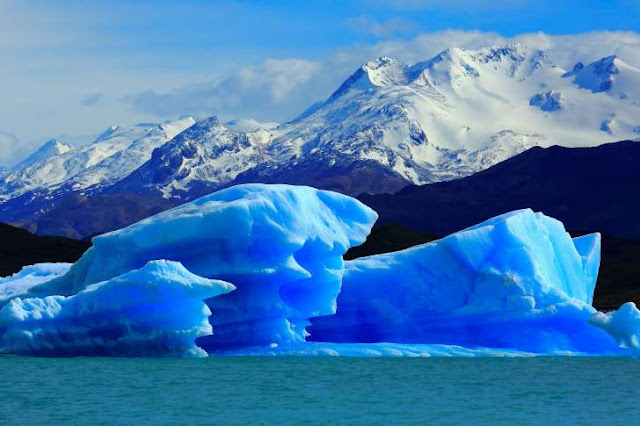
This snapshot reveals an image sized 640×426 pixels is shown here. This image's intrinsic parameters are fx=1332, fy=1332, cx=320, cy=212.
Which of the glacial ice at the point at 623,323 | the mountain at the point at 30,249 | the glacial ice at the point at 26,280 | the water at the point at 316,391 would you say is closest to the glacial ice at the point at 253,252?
the glacial ice at the point at 26,280

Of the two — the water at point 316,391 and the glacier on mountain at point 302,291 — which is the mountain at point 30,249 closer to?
the glacier on mountain at point 302,291

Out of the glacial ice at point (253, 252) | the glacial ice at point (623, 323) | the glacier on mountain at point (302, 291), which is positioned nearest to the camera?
the glacier on mountain at point (302, 291)

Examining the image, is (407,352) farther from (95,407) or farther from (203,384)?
(95,407)

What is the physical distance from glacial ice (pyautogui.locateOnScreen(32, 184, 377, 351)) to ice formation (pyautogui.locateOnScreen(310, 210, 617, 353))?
2.73 m

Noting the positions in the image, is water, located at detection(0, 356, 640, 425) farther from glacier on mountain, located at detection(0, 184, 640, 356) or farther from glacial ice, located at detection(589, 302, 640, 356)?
glacial ice, located at detection(589, 302, 640, 356)

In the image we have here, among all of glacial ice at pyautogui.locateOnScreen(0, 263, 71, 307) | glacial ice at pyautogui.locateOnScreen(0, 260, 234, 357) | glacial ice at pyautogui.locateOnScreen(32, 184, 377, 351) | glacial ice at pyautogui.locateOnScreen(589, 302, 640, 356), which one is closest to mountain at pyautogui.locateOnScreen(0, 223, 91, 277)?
glacial ice at pyautogui.locateOnScreen(0, 263, 71, 307)

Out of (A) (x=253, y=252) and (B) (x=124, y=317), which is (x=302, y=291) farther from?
(B) (x=124, y=317)

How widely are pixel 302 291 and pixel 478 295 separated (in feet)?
18.3

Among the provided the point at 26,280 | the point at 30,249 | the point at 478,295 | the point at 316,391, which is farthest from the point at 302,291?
the point at 30,249

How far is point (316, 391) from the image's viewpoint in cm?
3347

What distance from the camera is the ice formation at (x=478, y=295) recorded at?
4184 centimetres

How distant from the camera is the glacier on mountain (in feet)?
123

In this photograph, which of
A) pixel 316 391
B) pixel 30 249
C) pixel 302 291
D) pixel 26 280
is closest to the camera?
pixel 316 391

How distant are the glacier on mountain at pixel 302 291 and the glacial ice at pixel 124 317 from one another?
45 mm
